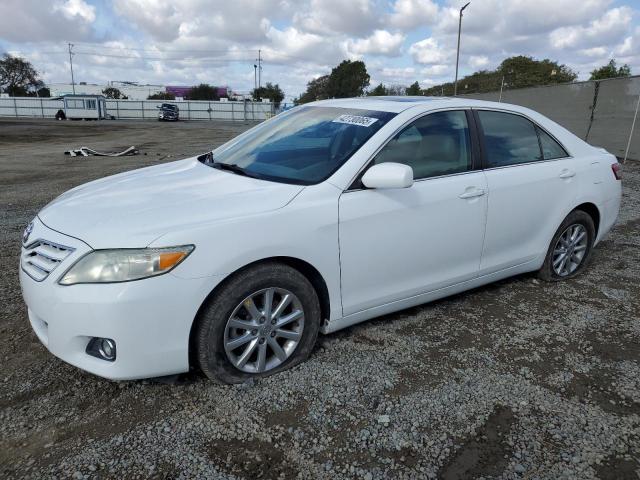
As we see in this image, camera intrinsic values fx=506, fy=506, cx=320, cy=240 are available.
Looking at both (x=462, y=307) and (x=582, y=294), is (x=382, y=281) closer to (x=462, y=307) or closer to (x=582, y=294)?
(x=462, y=307)

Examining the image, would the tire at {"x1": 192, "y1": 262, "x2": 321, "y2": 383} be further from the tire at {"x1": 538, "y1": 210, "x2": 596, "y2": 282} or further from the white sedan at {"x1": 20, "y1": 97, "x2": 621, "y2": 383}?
the tire at {"x1": 538, "y1": 210, "x2": 596, "y2": 282}

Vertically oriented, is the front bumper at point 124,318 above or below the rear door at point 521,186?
below

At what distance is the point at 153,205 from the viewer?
8.91 ft

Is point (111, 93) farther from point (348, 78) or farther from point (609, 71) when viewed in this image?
point (609, 71)

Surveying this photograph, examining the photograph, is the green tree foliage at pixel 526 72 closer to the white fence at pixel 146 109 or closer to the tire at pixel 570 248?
the white fence at pixel 146 109

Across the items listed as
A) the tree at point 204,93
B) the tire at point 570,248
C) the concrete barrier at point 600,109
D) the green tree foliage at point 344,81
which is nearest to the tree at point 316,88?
the green tree foliage at point 344,81

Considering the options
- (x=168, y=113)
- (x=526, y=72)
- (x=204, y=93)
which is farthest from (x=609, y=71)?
(x=204, y=93)

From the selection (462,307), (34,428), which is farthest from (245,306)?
(462,307)

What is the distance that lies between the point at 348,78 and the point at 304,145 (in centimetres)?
9550

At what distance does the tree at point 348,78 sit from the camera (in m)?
90.9

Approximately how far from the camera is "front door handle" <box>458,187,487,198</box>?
344 cm

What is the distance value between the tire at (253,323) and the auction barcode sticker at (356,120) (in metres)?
1.14

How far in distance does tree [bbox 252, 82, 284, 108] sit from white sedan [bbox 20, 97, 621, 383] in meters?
90.0

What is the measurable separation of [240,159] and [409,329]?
1.68 meters
